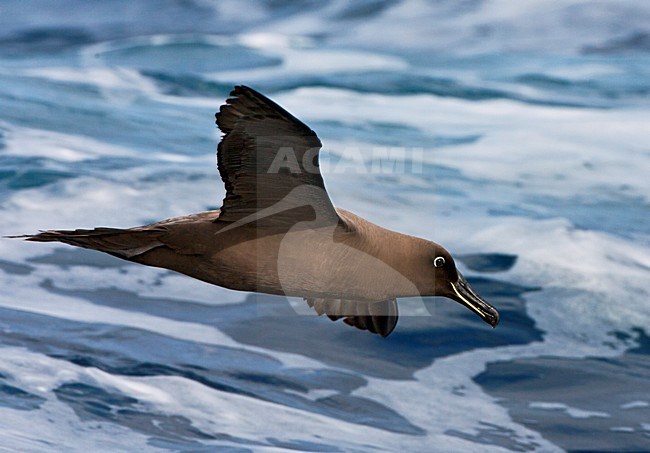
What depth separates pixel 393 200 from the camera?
2492cm

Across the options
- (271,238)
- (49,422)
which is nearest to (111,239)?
(271,238)

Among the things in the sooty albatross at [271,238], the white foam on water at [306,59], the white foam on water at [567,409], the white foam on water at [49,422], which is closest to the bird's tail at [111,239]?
the sooty albatross at [271,238]

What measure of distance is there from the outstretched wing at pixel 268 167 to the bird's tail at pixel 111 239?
42 centimetres

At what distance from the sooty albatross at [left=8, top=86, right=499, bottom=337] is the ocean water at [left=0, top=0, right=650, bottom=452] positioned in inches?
284

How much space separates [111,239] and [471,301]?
7.04ft

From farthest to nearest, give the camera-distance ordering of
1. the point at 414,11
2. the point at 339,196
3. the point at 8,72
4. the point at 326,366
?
the point at 414,11, the point at 8,72, the point at 339,196, the point at 326,366

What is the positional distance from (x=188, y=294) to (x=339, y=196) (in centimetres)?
581

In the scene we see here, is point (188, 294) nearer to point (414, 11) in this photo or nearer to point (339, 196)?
point (339, 196)

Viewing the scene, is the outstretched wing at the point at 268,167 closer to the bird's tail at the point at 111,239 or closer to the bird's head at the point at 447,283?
the bird's tail at the point at 111,239

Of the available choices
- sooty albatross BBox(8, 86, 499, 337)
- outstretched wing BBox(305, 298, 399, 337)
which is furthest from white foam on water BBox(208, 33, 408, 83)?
sooty albatross BBox(8, 86, 499, 337)

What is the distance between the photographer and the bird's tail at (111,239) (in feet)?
20.0

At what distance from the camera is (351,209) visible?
23.6 meters

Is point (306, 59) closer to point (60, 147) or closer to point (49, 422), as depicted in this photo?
point (60, 147)

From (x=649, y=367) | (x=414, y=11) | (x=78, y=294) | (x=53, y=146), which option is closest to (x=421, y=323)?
(x=649, y=367)
